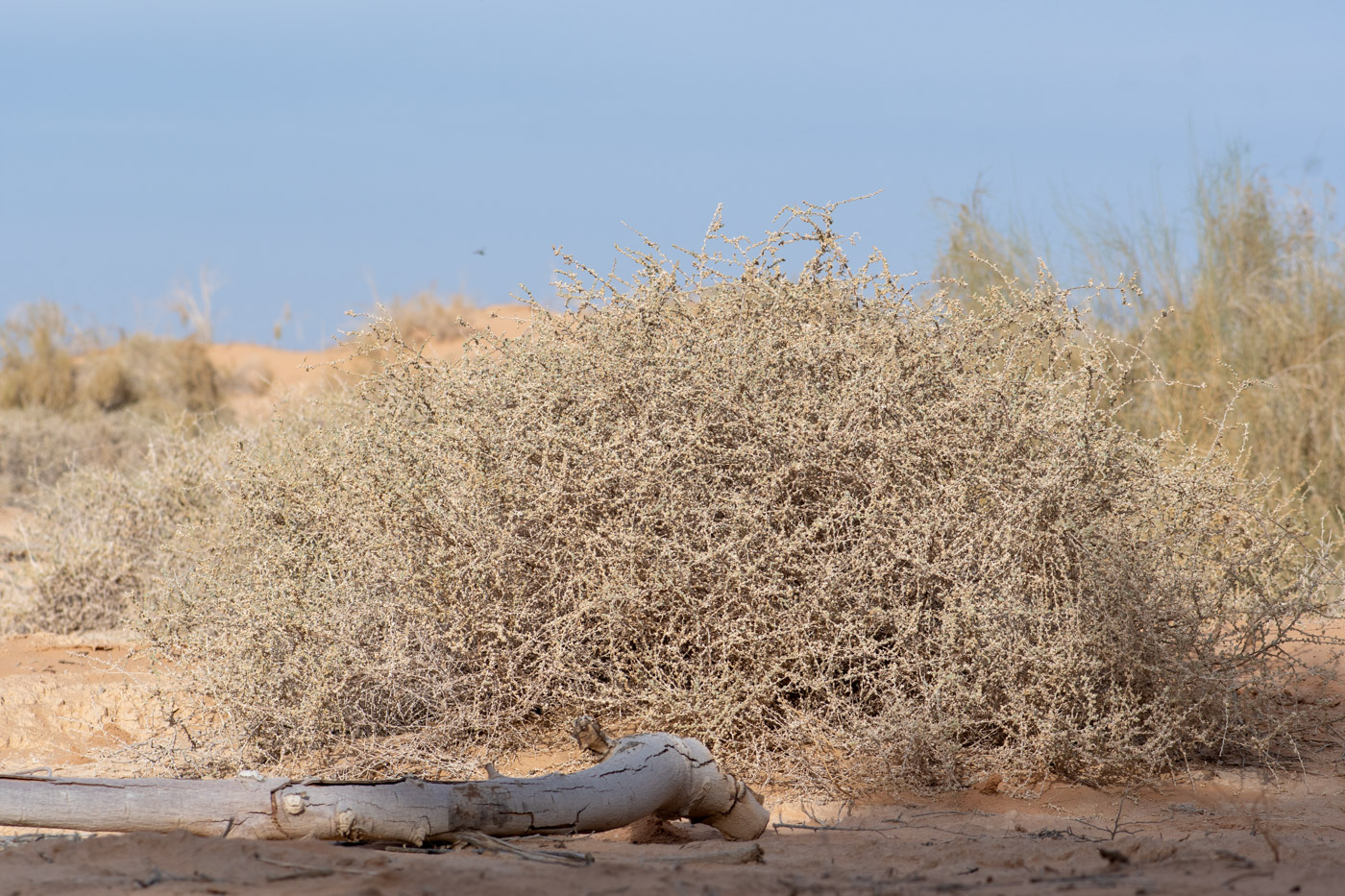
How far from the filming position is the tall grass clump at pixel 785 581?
393 centimetres

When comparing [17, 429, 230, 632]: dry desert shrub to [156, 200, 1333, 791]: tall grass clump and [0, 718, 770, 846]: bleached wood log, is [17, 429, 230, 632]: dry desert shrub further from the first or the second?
[0, 718, 770, 846]: bleached wood log

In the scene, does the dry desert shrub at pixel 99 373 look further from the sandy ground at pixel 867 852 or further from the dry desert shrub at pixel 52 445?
the sandy ground at pixel 867 852

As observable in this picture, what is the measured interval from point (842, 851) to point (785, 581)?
1.05 meters

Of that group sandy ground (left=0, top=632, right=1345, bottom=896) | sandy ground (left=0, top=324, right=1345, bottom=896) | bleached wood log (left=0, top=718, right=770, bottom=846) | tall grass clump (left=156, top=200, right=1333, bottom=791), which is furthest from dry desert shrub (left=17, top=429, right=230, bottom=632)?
bleached wood log (left=0, top=718, right=770, bottom=846)

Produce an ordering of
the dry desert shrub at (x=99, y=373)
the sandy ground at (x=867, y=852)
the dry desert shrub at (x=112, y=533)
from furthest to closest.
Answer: the dry desert shrub at (x=99, y=373) < the dry desert shrub at (x=112, y=533) < the sandy ground at (x=867, y=852)

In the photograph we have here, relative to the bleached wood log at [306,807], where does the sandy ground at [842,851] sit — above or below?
below

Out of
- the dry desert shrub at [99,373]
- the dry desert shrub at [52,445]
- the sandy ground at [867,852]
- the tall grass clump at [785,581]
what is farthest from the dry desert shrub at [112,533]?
the dry desert shrub at [99,373]

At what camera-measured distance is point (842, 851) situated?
322cm

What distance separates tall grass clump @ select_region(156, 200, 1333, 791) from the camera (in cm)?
393

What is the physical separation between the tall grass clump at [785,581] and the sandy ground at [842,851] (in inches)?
7.1

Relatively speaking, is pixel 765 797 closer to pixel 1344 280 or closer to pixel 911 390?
pixel 911 390

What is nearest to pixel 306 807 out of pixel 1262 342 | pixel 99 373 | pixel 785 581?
pixel 785 581

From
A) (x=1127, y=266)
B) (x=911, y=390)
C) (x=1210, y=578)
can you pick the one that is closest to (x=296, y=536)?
(x=911, y=390)

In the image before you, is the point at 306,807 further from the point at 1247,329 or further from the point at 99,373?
the point at 99,373
